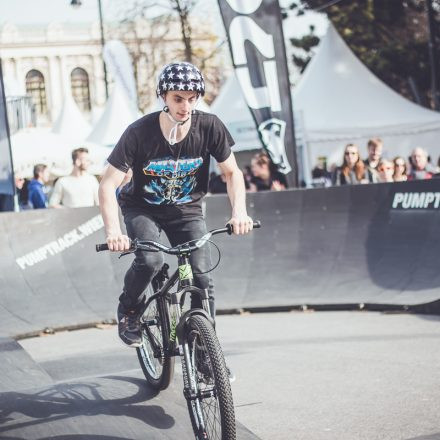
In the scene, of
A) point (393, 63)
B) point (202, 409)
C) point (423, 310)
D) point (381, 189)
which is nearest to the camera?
point (202, 409)

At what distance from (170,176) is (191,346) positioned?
3.65 ft

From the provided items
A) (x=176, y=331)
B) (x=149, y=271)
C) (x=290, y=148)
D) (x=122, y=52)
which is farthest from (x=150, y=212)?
(x=122, y=52)

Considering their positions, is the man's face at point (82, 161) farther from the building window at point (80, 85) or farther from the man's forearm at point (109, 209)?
the building window at point (80, 85)

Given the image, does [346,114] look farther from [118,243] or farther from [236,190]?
[118,243]

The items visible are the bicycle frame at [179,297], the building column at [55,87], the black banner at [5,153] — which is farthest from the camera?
the building column at [55,87]

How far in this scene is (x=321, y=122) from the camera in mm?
20422

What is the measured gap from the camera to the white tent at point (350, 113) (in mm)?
20312

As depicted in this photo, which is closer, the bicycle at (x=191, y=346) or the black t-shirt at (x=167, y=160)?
the bicycle at (x=191, y=346)

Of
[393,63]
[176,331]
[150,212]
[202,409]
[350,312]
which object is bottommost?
[350,312]

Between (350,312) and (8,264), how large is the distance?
3.71 metres

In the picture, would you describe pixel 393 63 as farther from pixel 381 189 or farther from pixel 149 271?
pixel 149 271

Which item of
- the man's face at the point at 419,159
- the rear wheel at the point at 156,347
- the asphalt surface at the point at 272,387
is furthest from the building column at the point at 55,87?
the rear wheel at the point at 156,347

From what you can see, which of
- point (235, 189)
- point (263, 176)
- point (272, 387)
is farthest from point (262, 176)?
point (235, 189)

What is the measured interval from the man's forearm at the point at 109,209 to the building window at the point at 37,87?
86354 mm
